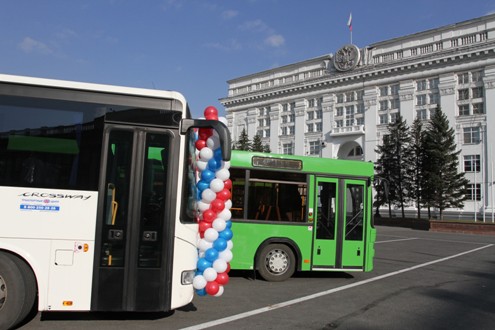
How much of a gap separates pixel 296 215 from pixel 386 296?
2572 millimetres

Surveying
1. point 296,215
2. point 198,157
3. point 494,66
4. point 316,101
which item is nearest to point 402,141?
point 494,66

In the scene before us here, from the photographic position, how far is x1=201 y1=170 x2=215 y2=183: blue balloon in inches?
233

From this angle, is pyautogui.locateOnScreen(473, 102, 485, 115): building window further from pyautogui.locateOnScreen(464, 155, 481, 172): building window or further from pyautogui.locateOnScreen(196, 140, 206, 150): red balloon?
pyautogui.locateOnScreen(196, 140, 206, 150): red balloon

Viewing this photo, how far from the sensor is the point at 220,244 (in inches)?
233

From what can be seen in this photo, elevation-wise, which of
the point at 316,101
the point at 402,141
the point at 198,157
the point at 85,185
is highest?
the point at 316,101

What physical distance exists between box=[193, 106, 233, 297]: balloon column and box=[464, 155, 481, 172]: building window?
59.3 m

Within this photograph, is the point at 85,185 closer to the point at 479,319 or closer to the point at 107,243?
the point at 107,243

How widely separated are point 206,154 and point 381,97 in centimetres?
6731

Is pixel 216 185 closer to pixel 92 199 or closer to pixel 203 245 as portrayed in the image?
pixel 203 245

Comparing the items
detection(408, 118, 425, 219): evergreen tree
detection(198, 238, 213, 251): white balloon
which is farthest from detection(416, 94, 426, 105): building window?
detection(198, 238, 213, 251): white balloon

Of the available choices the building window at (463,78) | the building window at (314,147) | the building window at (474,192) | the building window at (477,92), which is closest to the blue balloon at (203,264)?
the building window at (474,192)

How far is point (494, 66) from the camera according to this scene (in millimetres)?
55875

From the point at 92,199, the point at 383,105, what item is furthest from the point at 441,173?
the point at 92,199

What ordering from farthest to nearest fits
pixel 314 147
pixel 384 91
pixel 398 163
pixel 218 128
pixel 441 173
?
1. pixel 314 147
2. pixel 384 91
3. pixel 398 163
4. pixel 441 173
5. pixel 218 128
